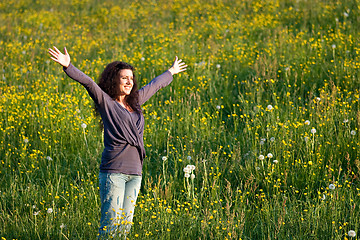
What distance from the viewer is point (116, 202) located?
323 cm

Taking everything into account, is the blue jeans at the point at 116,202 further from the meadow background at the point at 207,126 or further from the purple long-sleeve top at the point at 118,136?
the meadow background at the point at 207,126

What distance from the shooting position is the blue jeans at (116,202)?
3.17 metres

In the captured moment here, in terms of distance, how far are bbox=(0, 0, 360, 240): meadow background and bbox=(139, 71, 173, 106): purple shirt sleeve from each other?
0.83 m

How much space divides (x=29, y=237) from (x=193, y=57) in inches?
174

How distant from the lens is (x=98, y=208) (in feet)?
13.1

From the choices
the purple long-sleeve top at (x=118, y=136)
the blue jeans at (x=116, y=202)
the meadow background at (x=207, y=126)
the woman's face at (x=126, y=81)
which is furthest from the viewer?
the meadow background at (x=207, y=126)

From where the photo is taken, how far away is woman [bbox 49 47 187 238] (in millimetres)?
3225

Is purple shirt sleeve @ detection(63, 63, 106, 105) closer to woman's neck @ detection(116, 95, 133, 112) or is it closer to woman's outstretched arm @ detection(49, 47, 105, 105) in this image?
woman's outstretched arm @ detection(49, 47, 105, 105)

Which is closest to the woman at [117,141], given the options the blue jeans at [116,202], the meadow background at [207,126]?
the blue jeans at [116,202]

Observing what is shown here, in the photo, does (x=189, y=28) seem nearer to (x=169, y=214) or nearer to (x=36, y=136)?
(x=36, y=136)

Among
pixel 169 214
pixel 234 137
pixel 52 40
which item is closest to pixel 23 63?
pixel 52 40

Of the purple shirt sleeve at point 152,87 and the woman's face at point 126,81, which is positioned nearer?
the woman's face at point 126,81

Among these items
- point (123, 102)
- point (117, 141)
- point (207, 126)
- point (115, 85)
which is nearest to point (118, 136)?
point (117, 141)

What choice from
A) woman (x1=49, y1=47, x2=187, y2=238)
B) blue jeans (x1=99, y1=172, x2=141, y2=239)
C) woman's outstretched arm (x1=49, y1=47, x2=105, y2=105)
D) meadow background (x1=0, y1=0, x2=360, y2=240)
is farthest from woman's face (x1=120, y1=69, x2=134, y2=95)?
meadow background (x1=0, y1=0, x2=360, y2=240)
